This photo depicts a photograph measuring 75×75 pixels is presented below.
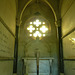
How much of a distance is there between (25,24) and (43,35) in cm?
145

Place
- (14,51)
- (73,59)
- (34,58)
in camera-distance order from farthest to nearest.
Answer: (34,58)
(14,51)
(73,59)

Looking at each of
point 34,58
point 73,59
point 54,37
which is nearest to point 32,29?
point 54,37

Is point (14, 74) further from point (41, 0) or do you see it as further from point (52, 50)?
point (41, 0)

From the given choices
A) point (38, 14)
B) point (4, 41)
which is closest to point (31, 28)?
point (38, 14)

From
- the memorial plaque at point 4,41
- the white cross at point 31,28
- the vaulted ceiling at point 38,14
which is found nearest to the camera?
the memorial plaque at point 4,41

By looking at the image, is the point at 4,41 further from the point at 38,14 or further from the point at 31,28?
the point at 38,14

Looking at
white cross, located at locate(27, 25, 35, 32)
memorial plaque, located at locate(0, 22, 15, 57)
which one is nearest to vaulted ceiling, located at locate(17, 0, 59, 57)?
white cross, located at locate(27, 25, 35, 32)

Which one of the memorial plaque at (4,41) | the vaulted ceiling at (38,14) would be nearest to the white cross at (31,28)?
the vaulted ceiling at (38,14)

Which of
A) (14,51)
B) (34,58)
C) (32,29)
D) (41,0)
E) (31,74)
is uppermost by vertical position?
(41,0)

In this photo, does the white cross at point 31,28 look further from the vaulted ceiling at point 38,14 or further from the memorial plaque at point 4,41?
the memorial plaque at point 4,41

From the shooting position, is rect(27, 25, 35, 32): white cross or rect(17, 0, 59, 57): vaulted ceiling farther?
rect(27, 25, 35, 32): white cross

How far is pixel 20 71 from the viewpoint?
6.87 m

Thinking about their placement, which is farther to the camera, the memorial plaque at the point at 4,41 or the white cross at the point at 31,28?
the white cross at the point at 31,28

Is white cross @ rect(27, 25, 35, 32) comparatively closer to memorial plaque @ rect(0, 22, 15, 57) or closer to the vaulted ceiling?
the vaulted ceiling
